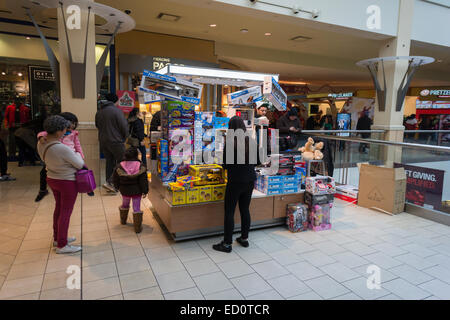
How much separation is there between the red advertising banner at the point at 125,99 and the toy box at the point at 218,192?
5874 millimetres

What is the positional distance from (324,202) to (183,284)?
7.28 ft

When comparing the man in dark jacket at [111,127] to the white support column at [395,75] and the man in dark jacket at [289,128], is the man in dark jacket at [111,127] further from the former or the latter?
the white support column at [395,75]

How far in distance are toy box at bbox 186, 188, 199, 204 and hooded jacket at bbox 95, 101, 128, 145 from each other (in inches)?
96.5

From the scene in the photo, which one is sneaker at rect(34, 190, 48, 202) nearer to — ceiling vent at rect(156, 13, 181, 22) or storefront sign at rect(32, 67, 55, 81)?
storefront sign at rect(32, 67, 55, 81)

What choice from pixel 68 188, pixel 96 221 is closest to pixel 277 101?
pixel 68 188

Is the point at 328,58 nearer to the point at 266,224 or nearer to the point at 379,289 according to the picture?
the point at 266,224

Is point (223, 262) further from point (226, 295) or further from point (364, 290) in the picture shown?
point (364, 290)

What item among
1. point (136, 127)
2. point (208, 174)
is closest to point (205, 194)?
point (208, 174)

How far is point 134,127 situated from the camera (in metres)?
6.18

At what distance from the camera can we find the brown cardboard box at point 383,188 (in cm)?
461

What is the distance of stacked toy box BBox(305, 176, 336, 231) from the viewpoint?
154 inches

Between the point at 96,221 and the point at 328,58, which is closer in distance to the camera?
the point at 96,221
